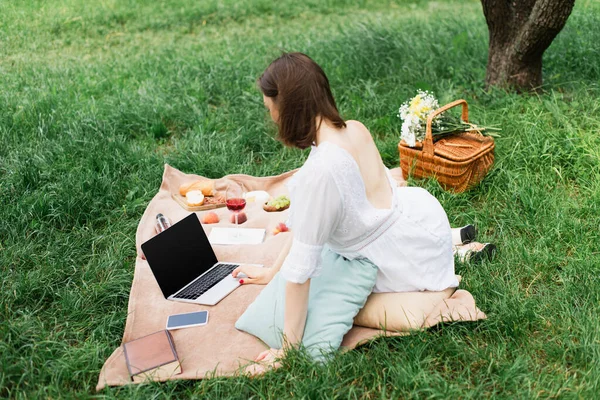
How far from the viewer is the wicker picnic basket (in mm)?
4508

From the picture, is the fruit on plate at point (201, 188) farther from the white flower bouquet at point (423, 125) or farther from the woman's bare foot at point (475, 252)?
the woman's bare foot at point (475, 252)

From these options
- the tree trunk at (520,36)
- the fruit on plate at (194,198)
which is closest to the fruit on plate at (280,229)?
the fruit on plate at (194,198)

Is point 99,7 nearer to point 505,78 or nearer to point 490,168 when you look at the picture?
point 505,78

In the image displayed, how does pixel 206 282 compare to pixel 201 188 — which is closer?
pixel 206 282

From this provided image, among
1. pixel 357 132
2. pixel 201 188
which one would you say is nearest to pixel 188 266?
pixel 201 188

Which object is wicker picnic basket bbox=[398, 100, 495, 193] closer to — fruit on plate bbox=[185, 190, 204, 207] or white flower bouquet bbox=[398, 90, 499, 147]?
white flower bouquet bbox=[398, 90, 499, 147]

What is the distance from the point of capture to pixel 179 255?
371cm

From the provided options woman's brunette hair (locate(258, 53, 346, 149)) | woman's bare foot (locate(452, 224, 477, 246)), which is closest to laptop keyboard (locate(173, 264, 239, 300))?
woman's brunette hair (locate(258, 53, 346, 149))

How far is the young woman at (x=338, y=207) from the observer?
282 centimetres

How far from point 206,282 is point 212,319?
374 mm

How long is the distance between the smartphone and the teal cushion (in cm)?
23

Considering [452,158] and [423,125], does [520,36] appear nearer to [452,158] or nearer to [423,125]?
[423,125]

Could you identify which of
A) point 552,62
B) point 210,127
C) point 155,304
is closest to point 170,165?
point 210,127

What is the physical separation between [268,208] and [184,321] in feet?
4.87
